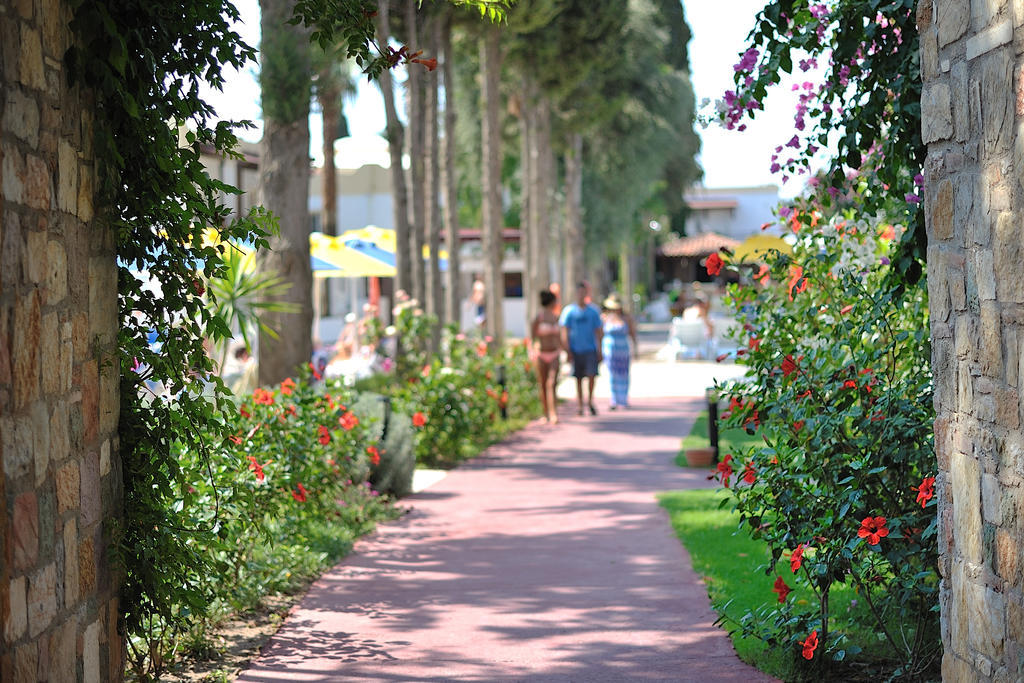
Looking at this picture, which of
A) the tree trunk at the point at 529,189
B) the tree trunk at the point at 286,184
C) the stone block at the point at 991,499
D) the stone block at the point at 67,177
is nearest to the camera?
the stone block at the point at 991,499

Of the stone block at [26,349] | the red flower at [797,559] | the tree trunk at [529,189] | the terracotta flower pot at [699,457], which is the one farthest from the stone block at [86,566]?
the tree trunk at [529,189]

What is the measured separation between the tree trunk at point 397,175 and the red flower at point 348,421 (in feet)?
21.1

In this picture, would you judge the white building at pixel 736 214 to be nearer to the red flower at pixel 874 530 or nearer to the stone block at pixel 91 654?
the red flower at pixel 874 530

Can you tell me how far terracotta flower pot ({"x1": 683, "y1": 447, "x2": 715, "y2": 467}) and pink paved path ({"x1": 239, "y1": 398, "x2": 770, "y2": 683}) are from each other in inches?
27.0

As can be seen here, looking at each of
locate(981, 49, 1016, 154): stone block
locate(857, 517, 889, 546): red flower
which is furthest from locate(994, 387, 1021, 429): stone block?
locate(857, 517, 889, 546): red flower

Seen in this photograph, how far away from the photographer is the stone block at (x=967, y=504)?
12.7ft

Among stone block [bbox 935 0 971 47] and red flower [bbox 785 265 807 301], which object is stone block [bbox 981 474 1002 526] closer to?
stone block [bbox 935 0 971 47]

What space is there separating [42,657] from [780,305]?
13.5 ft

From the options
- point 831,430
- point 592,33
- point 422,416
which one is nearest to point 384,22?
point 422,416

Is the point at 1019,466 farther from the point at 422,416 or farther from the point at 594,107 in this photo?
the point at 594,107

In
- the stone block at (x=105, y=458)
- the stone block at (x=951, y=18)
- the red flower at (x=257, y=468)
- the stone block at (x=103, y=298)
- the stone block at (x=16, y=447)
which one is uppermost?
the stone block at (x=951, y=18)

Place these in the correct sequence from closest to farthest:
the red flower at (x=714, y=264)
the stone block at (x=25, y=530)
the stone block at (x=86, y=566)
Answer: the stone block at (x=25, y=530) < the stone block at (x=86, y=566) < the red flower at (x=714, y=264)

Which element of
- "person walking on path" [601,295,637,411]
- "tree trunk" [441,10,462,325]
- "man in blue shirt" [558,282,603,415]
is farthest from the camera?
"person walking on path" [601,295,637,411]

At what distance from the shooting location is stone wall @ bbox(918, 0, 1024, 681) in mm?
3547
